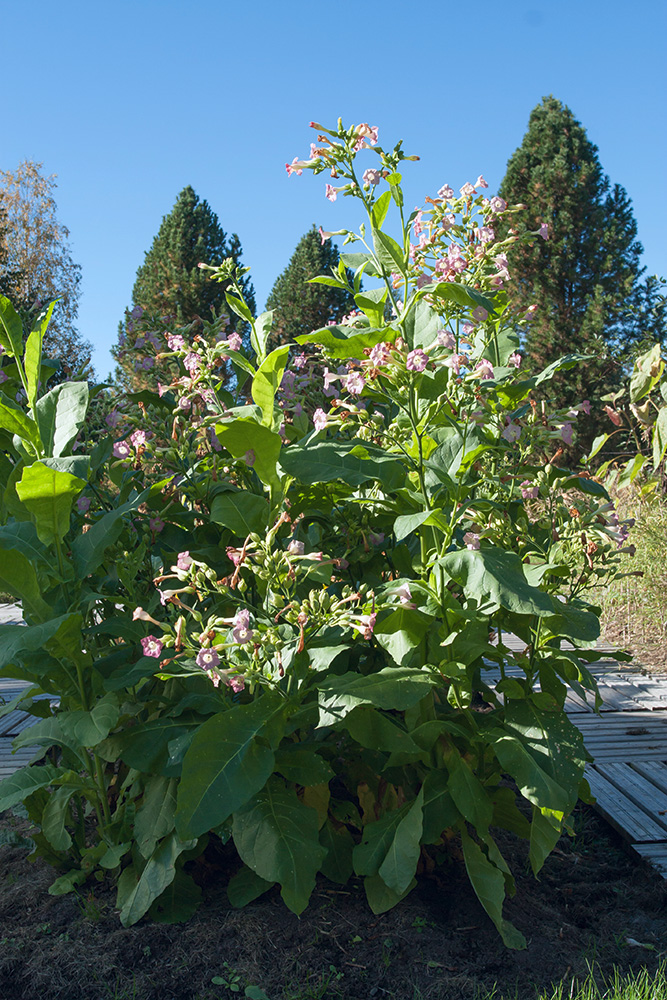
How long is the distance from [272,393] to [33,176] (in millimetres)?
24136

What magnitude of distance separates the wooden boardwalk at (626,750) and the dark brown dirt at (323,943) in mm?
300

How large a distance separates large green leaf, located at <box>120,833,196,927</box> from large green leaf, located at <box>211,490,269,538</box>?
68cm

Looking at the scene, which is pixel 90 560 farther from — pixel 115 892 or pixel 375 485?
pixel 115 892

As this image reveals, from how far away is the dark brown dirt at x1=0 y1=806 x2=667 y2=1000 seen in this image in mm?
1556

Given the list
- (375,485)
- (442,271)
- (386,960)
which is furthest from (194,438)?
(386,960)

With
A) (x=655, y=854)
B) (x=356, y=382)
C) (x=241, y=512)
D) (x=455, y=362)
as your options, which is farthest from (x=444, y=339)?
(x=655, y=854)

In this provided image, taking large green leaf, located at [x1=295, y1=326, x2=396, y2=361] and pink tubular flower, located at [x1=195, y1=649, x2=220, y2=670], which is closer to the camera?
pink tubular flower, located at [x1=195, y1=649, x2=220, y2=670]

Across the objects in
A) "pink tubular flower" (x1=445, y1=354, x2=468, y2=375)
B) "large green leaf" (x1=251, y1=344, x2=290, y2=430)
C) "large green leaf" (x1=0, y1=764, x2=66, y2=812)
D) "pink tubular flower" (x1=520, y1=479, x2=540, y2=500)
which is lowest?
"large green leaf" (x1=0, y1=764, x2=66, y2=812)

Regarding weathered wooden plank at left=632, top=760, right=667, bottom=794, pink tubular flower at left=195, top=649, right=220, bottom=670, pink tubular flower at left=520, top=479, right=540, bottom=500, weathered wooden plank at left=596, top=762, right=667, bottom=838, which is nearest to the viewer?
pink tubular flower at left=195, top=649, right=220, bottom=670

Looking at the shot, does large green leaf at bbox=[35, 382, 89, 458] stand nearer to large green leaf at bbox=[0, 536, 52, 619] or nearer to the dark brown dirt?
large green leaf at bbox=[0, 536, 52, 619]

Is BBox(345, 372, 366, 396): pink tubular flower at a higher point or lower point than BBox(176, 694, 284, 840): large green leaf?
higher

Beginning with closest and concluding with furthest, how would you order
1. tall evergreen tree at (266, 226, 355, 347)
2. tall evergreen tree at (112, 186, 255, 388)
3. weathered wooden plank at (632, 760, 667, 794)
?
weathered wooden plank at (632, 760, 667, 794), tall evergreen tree at (112, 186, 255, 388), tall evergreen tree at (266, 226, 355, 347)

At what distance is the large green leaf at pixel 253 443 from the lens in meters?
1.55

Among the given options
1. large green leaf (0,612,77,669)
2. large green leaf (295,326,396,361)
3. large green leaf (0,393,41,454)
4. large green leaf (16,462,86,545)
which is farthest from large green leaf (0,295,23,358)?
large green leaf (295,326,396,361)
